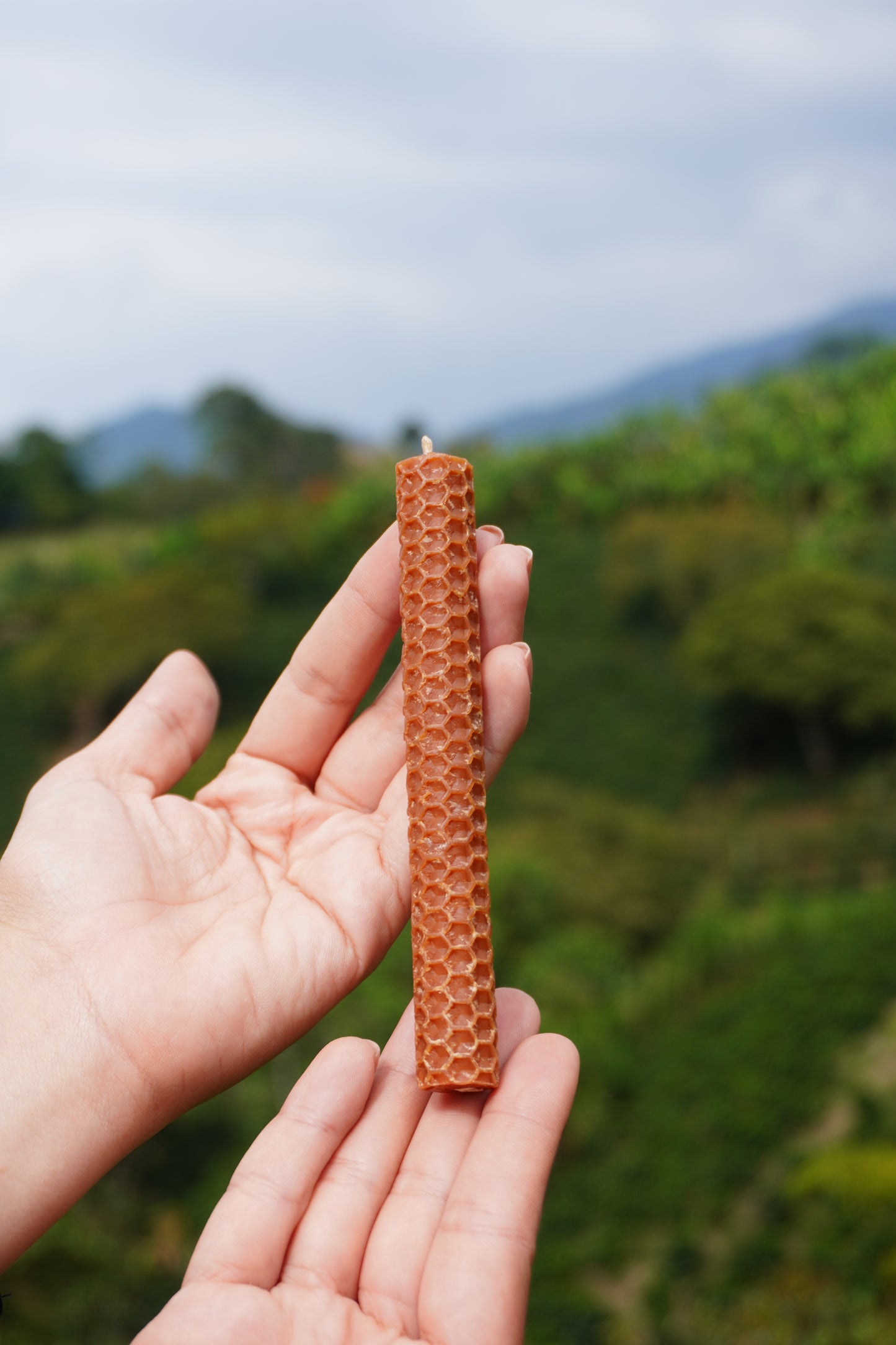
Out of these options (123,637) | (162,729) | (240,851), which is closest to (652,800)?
(123,637)

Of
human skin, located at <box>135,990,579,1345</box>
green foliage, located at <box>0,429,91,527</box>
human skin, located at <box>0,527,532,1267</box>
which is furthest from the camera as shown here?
green foliage, located at <box>0,429,91,527</box>

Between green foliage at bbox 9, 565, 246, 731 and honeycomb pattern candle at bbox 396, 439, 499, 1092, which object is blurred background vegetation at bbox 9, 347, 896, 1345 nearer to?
green foliage at bbox 9, 565, 246, 731

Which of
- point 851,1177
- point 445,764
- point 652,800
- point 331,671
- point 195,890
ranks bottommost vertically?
point 851,1177

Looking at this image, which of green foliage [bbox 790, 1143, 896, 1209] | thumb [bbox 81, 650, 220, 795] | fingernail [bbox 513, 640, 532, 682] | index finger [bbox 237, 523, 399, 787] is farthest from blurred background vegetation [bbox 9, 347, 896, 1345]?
fingernail [bbox 513, 640, 532, 682]

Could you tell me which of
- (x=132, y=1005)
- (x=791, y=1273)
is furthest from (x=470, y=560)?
(x=791, y=1273)

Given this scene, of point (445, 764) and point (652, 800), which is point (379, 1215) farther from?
point (652, 800)

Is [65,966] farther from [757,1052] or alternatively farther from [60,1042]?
[757,1052]
